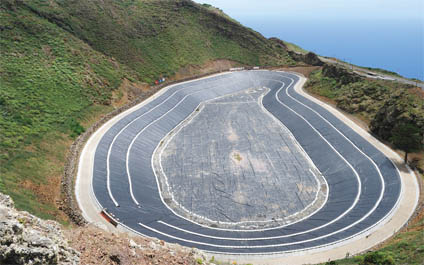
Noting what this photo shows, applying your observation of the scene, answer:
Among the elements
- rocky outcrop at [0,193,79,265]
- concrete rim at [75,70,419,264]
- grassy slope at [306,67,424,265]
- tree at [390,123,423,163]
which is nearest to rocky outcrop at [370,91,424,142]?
grassy slope at [306,67,424,265]

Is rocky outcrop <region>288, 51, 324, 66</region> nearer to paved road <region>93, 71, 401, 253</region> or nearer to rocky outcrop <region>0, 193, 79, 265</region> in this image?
paved road <region>93, 71, 401, 253</region>

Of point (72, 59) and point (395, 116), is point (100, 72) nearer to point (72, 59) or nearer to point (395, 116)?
point (72, 59)

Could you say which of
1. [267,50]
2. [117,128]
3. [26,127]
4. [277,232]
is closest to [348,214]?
[277,232]

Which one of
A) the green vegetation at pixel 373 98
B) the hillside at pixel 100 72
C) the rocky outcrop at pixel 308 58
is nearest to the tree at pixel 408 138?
the hillside at pixel 100 72

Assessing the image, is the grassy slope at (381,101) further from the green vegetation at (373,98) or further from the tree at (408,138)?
the tree at (408,138)

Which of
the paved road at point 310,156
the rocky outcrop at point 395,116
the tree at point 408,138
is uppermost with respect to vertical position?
the rocky outcrop at point 395,116
